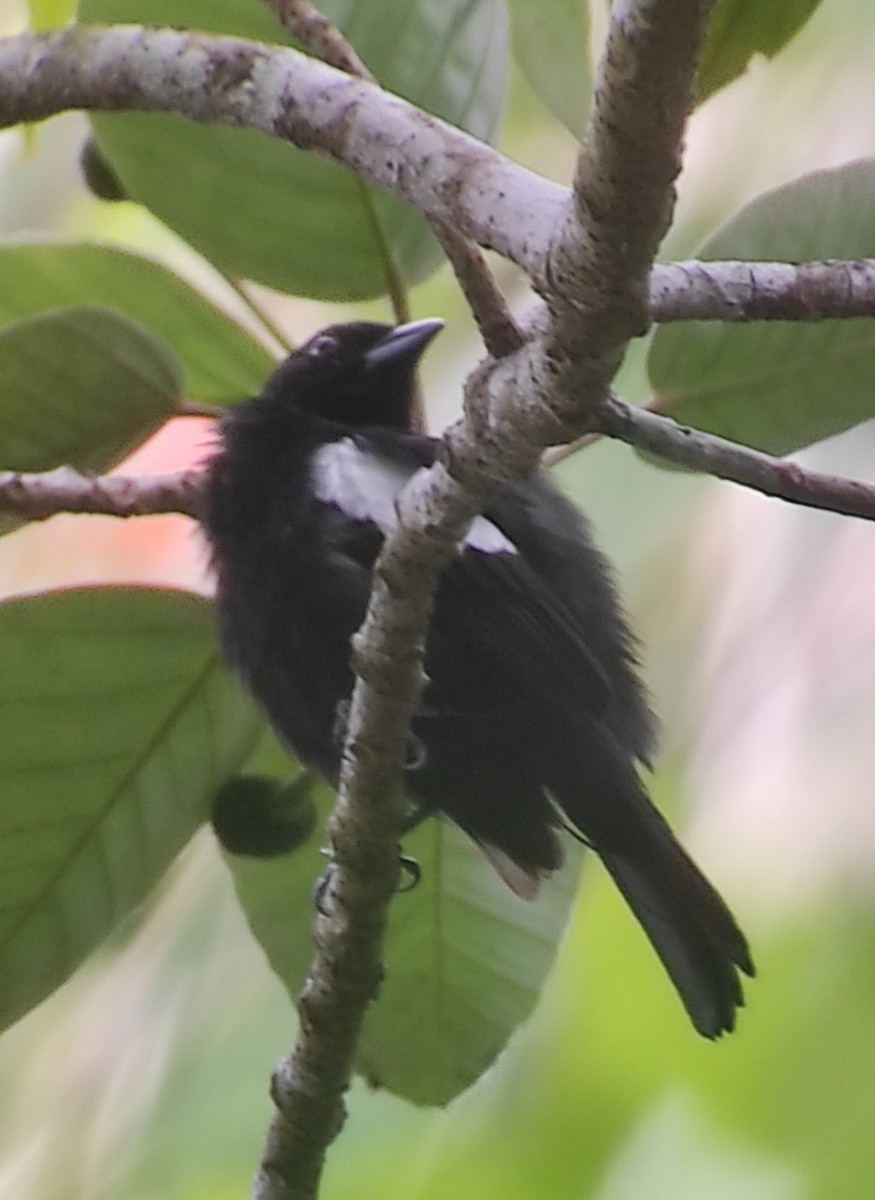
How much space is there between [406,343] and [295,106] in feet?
1.60

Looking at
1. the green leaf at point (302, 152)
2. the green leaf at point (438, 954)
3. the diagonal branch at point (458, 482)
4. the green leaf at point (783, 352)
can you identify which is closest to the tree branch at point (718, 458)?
the diagonal branch at point (458, 482)

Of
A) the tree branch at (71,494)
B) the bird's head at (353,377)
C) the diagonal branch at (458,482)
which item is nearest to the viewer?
the diagonal branch at (458,482)

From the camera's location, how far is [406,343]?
4.58 ft

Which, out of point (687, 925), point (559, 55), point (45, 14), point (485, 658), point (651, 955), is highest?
point (559, 55)

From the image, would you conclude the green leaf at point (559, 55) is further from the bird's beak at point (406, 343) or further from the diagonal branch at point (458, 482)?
the diagonal branch at point (458, 482)

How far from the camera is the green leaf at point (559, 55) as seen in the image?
1.23m

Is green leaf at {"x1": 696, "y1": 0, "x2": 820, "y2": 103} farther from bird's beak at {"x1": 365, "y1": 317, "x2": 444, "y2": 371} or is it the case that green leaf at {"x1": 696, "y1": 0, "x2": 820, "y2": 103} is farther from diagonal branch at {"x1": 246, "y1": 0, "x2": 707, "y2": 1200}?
diagonal branch at {"x1": 246, "y1": 0, "x2": 707, "y2": 1200}

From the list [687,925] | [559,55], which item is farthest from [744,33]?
[687,925]

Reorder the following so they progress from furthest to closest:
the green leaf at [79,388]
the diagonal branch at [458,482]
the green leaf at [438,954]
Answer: the green leaf at [438,954] < the green leaf at [79,388] < the diagonal branch at [458,482]

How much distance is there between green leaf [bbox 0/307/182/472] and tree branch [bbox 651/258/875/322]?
52 cm

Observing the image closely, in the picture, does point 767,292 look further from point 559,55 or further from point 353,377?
point 353,377

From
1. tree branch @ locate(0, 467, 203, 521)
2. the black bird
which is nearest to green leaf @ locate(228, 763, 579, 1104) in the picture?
the black bird

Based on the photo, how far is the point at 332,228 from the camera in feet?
3.97

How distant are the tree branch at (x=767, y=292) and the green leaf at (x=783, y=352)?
46 centimetres
